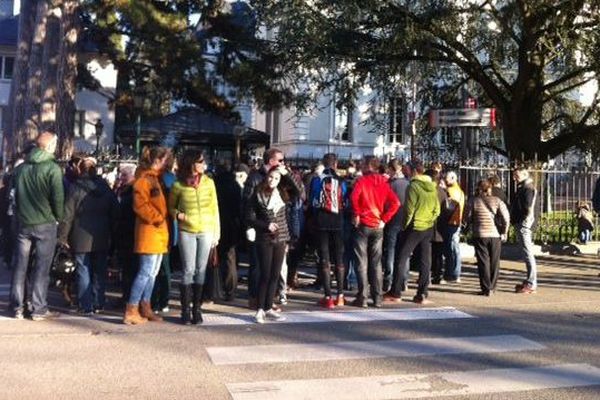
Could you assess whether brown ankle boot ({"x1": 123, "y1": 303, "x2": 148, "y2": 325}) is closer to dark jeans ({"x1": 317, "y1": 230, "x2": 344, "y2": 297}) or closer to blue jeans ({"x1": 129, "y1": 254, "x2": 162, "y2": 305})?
blue jeans ({"x1": 129, "y1": 254, "x2": 162, "y2": 305})

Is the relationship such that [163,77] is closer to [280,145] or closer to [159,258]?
[159,258]

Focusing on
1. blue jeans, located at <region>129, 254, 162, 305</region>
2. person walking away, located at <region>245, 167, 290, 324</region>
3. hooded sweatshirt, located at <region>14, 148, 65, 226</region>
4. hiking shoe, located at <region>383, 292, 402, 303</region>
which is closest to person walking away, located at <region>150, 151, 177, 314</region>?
blue jeans, located at <region>129, 254, 162, 305</region>

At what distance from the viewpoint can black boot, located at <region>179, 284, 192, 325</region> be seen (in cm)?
809

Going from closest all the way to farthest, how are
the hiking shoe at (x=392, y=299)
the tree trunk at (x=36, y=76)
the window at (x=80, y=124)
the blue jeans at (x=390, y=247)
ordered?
the hiking shoe at (x=392, y=299) < the blue jeans at (x=390, y=247) < the tree trunk at (x=36, y=76) < the window at (x=80, y=124)

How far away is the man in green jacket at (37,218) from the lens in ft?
26.7

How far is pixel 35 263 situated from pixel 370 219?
4028 mm

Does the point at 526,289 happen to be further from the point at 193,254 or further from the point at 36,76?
the point at 36,76

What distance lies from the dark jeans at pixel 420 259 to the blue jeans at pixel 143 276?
11.2 ft

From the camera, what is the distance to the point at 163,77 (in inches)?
1024

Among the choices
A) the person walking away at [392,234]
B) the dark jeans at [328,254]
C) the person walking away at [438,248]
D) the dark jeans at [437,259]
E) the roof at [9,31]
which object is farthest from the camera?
the roof at [9,31]

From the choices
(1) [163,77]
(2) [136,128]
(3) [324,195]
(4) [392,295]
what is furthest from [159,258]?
(1) [163,77]

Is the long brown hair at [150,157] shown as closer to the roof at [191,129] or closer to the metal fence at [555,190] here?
the metal fence at [555,190]

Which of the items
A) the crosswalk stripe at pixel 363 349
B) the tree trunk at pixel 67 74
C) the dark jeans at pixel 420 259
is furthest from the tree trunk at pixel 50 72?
the crosswalk stripe at pixel 363 349

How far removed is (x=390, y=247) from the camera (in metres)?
10.8
